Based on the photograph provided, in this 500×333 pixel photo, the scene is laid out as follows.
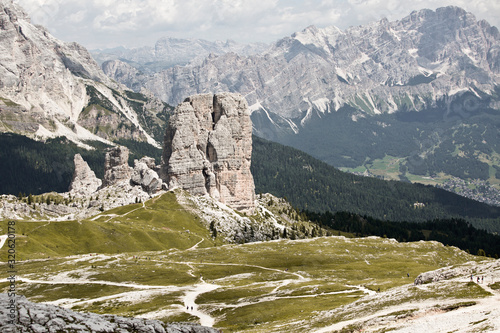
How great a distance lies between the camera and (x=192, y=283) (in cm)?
13150

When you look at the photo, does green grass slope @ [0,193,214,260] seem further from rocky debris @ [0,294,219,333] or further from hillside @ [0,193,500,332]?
rocky debris @ [0,294,219,333]

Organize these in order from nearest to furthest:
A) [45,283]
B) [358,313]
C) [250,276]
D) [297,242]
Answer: [358,313], [45,283], [250,276], [297,242]

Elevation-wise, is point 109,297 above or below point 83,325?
below

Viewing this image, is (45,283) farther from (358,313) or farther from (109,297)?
(358,313)

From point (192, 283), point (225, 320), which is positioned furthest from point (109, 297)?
point (225, 320)

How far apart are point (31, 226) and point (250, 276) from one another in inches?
3485

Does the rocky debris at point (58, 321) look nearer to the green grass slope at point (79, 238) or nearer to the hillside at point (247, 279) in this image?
the hillside at point (247, 279)

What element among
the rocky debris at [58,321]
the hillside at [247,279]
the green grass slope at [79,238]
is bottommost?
the hillside at [247,279]

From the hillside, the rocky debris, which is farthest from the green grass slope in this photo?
the rocky debris

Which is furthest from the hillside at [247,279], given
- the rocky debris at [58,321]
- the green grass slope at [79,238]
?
the rocky debris at [58,321]

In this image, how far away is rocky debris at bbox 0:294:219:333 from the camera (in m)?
44.2

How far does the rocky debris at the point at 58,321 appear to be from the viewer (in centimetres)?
4422

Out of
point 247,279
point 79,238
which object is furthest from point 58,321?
point 79,238

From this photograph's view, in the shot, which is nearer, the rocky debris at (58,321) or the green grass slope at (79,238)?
the rocky debris at (58,321)
